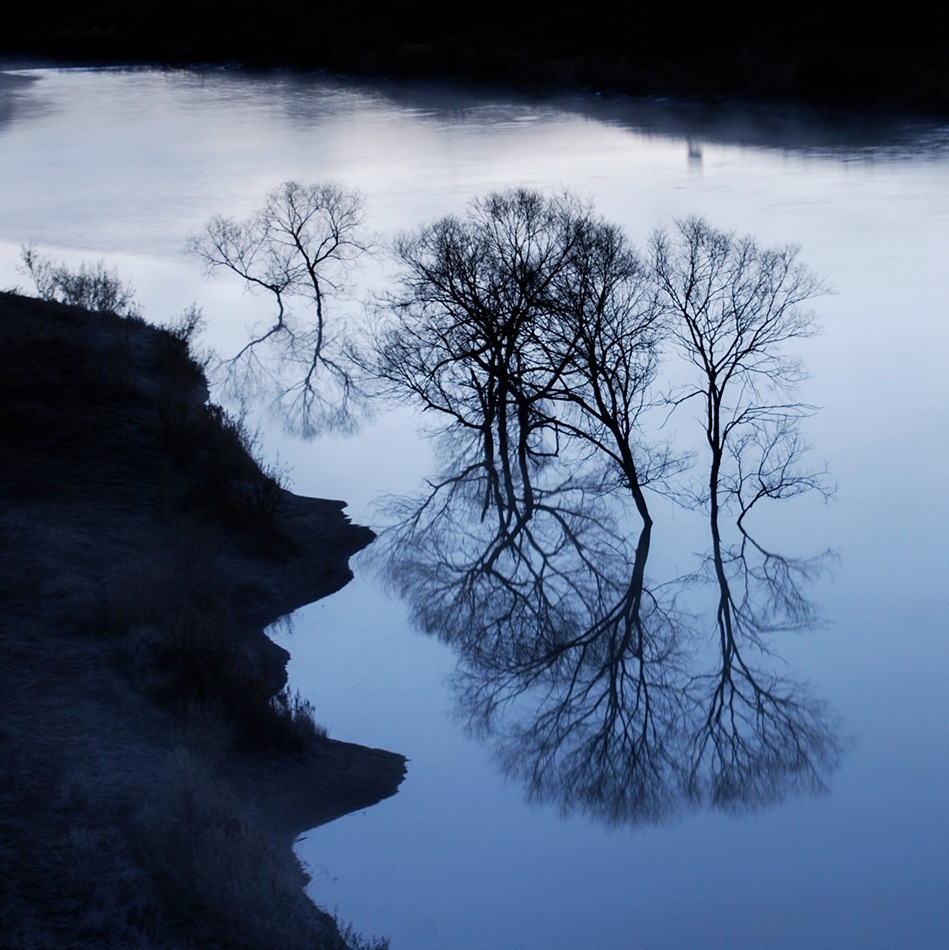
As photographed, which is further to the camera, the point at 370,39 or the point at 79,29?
the point at 79,29

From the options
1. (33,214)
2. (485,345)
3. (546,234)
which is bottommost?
(33,214)

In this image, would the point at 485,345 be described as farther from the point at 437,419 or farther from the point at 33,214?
the point at 33,214

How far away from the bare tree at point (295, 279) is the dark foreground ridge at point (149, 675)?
6.32 metres

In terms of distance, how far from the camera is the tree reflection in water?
14.6 metres

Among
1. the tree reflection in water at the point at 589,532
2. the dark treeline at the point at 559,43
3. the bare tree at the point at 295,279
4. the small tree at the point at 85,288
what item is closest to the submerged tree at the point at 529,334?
the tree reflection in water at the point at 589,532

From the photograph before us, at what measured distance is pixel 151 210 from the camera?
45.3 m

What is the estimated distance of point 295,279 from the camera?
118 ft

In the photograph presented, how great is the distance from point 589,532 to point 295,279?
17374 mm

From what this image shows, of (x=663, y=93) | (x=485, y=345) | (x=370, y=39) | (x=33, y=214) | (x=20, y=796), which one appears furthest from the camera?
(x=370, y=39)

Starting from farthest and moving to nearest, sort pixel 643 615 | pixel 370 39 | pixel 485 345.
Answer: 1. pixel 370 39
2. pixel 485 345
3. pixel 643 615

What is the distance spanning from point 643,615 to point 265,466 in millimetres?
8092

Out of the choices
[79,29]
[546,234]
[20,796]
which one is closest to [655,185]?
[546,234]

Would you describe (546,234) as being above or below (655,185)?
above

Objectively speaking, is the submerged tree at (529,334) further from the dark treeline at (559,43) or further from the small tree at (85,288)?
the dark treeline at (559,43)
